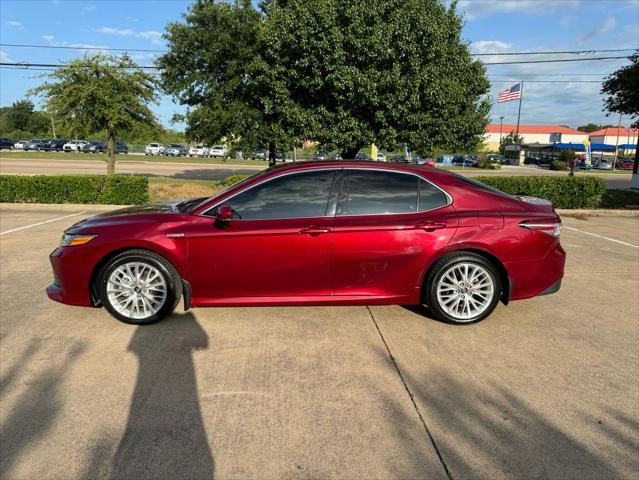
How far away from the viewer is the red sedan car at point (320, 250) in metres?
4.05

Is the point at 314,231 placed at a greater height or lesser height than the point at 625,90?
lesser

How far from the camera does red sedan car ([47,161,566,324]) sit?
13.3ft

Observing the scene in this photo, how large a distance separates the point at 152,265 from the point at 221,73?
13.5 metres

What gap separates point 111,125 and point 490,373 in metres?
15.0

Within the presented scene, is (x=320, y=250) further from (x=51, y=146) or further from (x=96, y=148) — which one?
(x=51, y=146)

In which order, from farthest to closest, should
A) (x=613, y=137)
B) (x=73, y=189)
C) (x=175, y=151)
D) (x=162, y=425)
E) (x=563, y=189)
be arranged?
(x=613, y=137) < (x=175, y=151) < (x=563, y=189) < (x=73, y=189) < (x=162, y=425)

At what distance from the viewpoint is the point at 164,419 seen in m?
2.79

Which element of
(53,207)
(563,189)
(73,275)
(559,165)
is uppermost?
(559,165)

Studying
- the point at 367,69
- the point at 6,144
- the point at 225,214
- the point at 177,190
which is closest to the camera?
the point at 225,214

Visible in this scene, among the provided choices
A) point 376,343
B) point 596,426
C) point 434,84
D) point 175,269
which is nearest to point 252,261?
point 175,269

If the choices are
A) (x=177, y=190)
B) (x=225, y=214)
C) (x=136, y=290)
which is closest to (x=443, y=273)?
(x=225, y=214)

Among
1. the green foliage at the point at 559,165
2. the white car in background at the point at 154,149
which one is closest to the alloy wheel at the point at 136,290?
the white car in background at the point at 154,149

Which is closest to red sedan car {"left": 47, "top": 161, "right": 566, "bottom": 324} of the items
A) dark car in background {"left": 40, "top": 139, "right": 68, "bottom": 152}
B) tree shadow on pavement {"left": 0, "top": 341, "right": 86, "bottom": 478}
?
tree shadow on pavement {"left": 0, "top": 341, "right": 86, "bottom": 478}

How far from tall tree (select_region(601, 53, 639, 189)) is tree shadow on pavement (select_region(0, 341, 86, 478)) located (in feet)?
60.7
